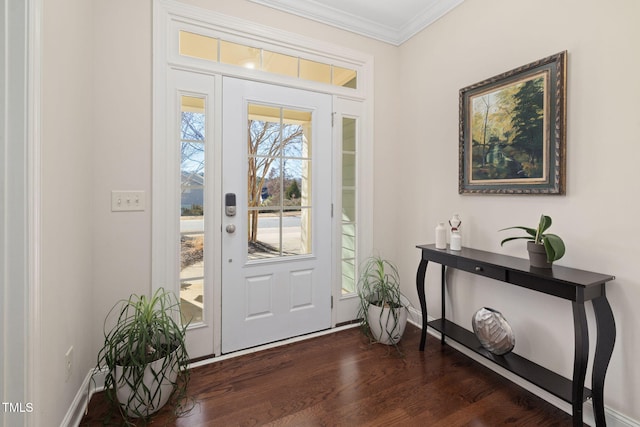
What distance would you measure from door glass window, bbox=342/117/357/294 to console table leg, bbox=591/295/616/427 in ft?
5.33

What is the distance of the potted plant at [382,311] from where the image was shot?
7.44 ft

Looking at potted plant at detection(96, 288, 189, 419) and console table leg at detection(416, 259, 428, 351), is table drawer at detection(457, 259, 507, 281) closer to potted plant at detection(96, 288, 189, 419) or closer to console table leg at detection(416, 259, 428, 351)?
console table leg at detection(416, 259, 428, 351)

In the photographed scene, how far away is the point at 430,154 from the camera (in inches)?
97.9

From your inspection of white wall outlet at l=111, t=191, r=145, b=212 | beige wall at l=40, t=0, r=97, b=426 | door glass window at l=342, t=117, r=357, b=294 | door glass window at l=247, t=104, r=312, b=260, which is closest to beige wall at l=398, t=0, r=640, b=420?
door glass window at l=342, t=117, r=357, b=294

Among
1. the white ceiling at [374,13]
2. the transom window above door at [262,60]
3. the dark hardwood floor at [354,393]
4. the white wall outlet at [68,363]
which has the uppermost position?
the white ceiling at [374,13]

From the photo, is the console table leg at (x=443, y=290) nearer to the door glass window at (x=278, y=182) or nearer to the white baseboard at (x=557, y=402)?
the white baseboard at (x=557, y=402)

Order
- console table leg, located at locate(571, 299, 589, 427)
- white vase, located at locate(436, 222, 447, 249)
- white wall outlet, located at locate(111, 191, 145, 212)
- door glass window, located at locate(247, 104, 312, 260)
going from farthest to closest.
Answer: door glass window, located at locate(247, 104, 312, 260), white vase, located at locate(436, 222, 447, 249), white wall outlet, located at locate(111, 191, 145, 212), console table leg, located at locate(571, 299, 589, 427)

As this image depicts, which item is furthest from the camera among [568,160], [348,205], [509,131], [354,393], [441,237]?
[348,205]

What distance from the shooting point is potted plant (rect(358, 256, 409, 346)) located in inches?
89.3

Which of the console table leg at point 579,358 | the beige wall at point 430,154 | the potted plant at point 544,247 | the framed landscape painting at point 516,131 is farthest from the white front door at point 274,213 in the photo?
the console table leg at point 579,358

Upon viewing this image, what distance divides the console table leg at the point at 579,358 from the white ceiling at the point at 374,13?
2.22m

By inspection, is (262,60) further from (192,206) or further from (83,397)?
(83,397)

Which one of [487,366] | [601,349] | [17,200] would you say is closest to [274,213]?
[17,200]

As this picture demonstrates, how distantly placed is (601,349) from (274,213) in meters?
2.03
